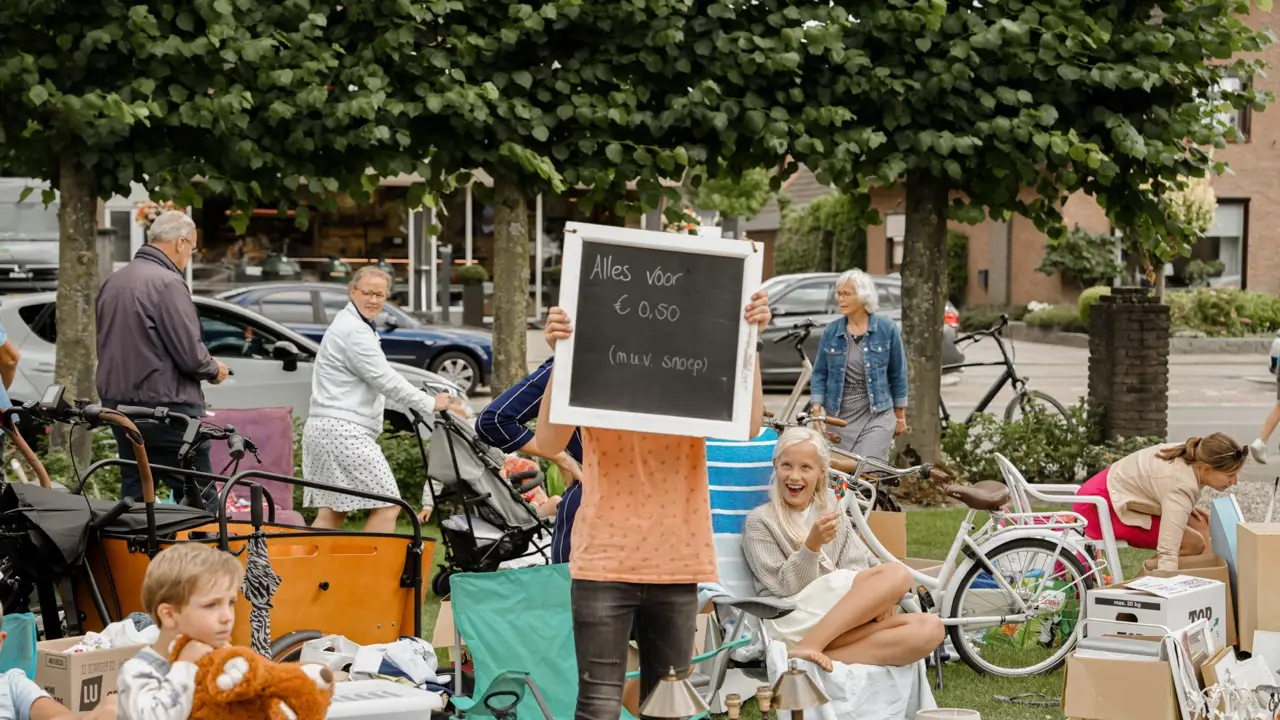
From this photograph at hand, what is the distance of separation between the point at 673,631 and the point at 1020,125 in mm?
6786

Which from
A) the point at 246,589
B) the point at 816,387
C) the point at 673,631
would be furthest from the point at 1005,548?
the point at 246,589

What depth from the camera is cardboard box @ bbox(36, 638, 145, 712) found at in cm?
473

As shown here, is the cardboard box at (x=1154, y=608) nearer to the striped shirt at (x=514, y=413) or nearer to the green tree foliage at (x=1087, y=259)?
the striped shirt at (x=514, y=413)

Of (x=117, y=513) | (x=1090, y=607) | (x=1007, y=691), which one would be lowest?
(x=1007, y=691)

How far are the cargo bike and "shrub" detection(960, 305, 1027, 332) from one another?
2883 cm

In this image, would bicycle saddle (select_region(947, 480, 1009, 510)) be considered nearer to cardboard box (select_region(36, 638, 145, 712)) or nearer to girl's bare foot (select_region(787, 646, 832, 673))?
girl's bare foot (select_region(787, 646, 832, 673))

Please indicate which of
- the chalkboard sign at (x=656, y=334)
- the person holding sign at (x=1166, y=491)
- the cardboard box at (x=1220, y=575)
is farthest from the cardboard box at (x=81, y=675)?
the person holding sign at (x=1166, y=491)

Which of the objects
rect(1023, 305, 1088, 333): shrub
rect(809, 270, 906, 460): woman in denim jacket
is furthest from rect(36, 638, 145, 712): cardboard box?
rect(1023, 305, 1088, 333): shrub

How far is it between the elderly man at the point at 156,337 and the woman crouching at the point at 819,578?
3020 millimetres

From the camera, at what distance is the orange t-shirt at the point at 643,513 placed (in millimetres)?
4203

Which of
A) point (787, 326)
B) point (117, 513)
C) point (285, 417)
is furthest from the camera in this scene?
point (787, 326)

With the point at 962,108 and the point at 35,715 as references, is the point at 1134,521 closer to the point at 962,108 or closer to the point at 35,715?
the point at 962,108

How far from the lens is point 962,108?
10.3 metres

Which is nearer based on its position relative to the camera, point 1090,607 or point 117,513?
point 117,513
